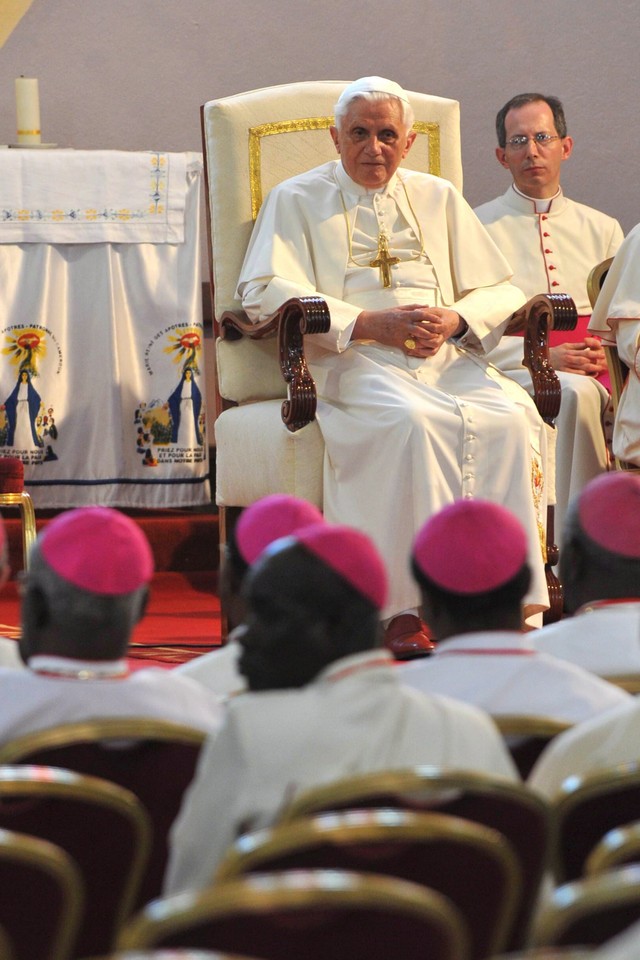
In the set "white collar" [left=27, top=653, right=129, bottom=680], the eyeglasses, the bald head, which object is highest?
the eyeglasses

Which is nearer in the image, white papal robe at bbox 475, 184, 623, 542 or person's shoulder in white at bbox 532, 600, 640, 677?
person's shoulder in white at bbox 532, 600, 640, 677

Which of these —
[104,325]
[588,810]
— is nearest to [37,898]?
[588,810]

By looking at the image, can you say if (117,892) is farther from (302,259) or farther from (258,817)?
(302,259)

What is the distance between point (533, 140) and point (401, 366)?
2115 mm

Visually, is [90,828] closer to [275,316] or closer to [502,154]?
[275,316]

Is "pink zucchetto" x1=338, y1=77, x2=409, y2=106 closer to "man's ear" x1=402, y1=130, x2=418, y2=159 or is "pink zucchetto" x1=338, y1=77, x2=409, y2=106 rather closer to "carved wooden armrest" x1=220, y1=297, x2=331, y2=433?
"man's ear" x1=402, y1=130, x2=418, y2=159

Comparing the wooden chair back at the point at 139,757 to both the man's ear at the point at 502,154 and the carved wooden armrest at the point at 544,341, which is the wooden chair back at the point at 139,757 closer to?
the carved wooden armrest at the point at 544,341

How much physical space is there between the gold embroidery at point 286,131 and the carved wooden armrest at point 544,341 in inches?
38.6

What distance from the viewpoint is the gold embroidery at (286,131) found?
5738 mm

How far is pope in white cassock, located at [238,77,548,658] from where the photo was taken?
4.99 m

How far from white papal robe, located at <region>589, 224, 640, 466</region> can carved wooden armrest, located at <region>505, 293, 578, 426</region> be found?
1.60 feet

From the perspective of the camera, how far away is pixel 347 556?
2086 mm

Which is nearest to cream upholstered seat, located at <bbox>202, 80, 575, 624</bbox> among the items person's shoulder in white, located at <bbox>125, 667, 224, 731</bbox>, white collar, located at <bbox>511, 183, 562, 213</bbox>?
white collar, located at <bbox>511, 183, 562, 213</bbox>

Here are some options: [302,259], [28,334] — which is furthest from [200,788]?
[28,334]
